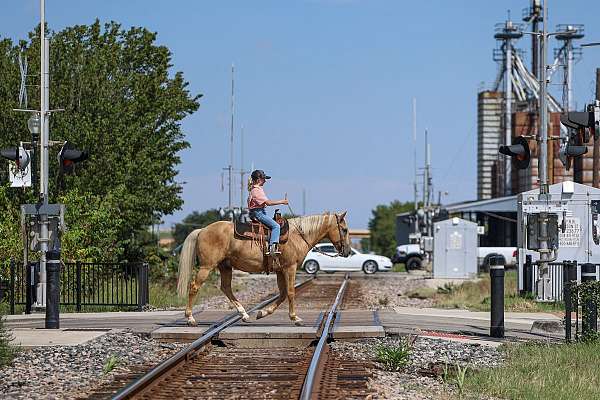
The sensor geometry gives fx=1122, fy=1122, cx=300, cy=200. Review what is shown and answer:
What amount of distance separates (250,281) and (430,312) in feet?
85.6

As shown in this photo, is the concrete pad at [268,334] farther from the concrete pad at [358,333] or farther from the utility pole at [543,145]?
the utility pole at [543,145]

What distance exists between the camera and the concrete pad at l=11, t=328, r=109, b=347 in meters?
15.9

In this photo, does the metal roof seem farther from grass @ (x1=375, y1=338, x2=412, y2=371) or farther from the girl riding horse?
grass @ (x1=375, y1=338, x2=412, y2=371)

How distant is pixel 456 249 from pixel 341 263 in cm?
1261

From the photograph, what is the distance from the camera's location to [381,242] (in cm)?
14062

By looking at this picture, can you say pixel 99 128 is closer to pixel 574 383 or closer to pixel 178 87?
pixel 178 87

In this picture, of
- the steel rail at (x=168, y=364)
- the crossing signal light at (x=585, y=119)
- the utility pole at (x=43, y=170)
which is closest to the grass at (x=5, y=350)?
the steel rail at (x=168, y=364)

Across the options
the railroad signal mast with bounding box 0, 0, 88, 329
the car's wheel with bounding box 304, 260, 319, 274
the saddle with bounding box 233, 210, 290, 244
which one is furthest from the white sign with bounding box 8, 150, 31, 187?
the car's wheel with bounding box 304, 260, 319, 274

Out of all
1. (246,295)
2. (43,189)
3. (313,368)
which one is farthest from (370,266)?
(313,368)

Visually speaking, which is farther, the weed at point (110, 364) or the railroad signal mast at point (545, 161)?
the railroad signal mast at point (545, 161)

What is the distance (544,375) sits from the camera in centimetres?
1270

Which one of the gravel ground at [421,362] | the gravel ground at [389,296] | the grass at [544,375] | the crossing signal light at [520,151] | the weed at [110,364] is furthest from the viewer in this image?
the gravel ground at [389,296]

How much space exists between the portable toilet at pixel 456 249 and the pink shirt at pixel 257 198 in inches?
1173

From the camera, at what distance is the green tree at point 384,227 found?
453ft
